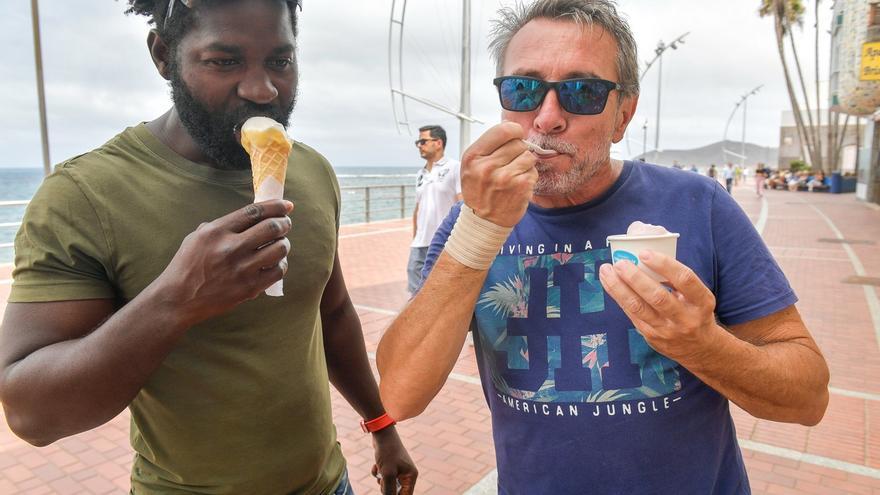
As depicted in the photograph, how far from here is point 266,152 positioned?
5.03 feet

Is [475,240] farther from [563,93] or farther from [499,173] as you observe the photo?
[563,93]

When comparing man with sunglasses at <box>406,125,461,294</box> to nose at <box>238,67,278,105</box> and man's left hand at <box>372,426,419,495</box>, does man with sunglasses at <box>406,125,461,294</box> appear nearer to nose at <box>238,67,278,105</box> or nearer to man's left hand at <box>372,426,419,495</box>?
man's left hand at <box>372,426,419,495</box>

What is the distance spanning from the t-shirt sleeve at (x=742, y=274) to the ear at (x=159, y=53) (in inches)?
62.4

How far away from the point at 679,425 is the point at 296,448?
109 cm

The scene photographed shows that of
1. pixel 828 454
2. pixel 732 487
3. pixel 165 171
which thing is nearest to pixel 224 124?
pixel 165 171

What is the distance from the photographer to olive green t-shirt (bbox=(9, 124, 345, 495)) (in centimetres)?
141

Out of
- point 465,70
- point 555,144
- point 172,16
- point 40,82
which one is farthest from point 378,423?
point 465,70

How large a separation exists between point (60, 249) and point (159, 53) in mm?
643

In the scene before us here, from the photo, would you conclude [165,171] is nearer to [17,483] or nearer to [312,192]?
[312,192]

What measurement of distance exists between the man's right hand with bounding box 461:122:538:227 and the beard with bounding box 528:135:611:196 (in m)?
0.22

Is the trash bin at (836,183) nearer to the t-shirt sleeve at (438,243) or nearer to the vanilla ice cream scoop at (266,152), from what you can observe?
the t-shirt sleeve at (438,243)

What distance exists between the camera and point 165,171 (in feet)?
5.39

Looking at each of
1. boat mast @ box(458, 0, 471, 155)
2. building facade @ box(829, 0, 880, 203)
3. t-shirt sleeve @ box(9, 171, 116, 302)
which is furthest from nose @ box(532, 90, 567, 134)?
building facade @ box(829, 0, 880, 203)

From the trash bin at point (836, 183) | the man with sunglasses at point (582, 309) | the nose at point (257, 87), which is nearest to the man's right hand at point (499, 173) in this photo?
the man with sunglasses at point (582, 309)
